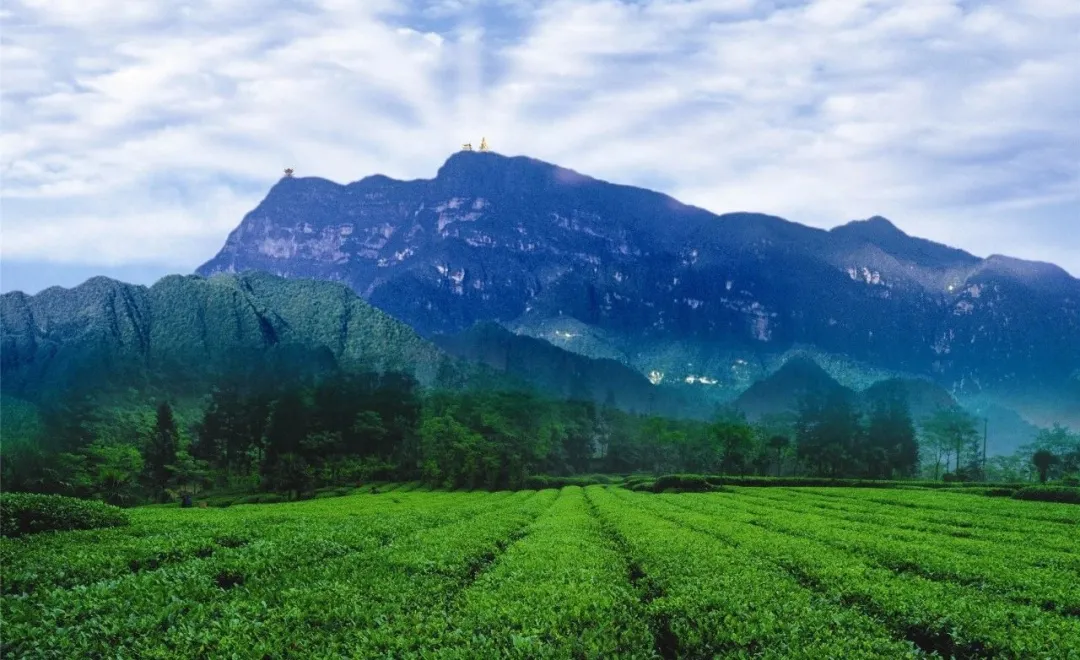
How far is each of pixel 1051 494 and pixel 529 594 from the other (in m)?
62.5

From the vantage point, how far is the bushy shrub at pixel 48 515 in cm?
2823

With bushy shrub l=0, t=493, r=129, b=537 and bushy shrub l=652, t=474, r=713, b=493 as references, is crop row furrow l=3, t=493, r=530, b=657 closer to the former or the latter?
bushy shrub l=0, t=493, r=129, b=537

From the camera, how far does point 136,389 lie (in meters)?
172

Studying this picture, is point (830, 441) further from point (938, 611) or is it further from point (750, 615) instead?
point (750, 615)

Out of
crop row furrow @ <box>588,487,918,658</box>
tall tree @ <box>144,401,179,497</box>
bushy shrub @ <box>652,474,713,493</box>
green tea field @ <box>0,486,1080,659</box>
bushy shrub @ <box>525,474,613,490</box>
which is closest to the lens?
crop row furrow @ <box>588,487,918,658</box>

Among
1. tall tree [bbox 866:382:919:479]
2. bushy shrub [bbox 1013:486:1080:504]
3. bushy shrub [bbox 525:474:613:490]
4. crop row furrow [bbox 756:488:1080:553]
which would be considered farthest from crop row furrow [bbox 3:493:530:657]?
tall tree [bbox 866:382:919:479]

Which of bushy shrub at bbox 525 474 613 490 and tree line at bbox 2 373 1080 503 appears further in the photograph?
bushy shrub at bbox 525 474 613 490

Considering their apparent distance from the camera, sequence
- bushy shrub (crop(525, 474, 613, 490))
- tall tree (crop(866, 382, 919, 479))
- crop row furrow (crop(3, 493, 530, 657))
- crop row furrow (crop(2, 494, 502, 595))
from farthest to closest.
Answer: tall tree (crop(866, 382, 919, 479)), bushy shrub (crop(525, 474, 613, 490)), crop row furrow (crop(2, 494, 502, 595)), crop row furrow (crop(3, 493, 530, 657))

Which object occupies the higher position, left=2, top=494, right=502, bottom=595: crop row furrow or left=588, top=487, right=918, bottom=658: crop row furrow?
left=588, top=487, right=918, bottom=658: crop row furrow

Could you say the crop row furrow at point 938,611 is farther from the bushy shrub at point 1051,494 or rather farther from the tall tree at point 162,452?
the tall tree at point 162,452

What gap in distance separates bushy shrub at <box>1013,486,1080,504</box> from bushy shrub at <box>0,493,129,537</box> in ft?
234

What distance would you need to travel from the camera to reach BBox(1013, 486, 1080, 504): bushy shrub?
5764cm


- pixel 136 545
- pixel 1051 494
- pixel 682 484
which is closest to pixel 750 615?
pixel 136 545

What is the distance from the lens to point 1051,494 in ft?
194
